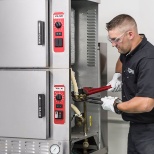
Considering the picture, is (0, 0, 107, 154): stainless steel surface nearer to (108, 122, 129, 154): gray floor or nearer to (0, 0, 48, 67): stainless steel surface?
(0, 0, 48, 67): stainless steel surface

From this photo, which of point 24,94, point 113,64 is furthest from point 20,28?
point 113,64

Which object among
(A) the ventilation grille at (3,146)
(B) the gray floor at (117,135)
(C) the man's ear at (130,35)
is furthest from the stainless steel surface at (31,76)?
(B) the gray floor at (117,135)

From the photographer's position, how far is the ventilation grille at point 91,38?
96.3 inches

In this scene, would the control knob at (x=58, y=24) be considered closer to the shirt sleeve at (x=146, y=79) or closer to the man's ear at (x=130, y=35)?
the man's ear at (x=130, y=35)

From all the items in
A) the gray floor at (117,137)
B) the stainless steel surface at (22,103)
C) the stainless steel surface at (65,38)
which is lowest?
the gray floor at (117,137)

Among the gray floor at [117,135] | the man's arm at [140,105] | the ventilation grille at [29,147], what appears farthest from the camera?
the gray floor at [117,135]

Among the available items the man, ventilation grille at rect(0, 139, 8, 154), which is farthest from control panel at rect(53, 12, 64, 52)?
ventilation grille at rect(0, 139, 8, 154)

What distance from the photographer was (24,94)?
2.12 metres

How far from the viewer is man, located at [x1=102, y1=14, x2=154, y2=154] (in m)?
2.06

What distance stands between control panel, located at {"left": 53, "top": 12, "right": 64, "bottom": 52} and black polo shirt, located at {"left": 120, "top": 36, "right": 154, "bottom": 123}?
51 centimetres

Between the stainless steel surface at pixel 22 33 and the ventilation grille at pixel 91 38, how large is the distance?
19.2 inches

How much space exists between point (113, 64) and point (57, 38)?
98 centimetres

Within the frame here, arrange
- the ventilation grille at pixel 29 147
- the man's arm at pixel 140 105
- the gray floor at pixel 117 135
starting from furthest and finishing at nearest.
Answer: the gray floor at pixel 117 135, the ventilation grille at pixel 29 147, the man's arm at pixel 140 105

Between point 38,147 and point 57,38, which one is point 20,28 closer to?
point 57,38
